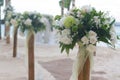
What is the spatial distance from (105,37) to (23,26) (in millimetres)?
3012

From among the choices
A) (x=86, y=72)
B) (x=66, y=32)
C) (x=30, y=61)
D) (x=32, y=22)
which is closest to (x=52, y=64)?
(x=32, y=22)

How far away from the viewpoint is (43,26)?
5.88 metres

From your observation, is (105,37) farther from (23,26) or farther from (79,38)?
(23,26)

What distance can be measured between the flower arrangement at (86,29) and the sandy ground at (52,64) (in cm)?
309

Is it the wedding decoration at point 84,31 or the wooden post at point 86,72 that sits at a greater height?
the wedding decoration at point 84,31

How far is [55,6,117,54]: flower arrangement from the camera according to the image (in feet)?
9.58

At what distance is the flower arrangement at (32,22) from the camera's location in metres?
5.76

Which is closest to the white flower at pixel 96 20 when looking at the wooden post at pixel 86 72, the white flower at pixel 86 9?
the white flower at pixel 86 9

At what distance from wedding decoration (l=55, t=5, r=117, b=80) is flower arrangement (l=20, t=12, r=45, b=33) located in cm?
269

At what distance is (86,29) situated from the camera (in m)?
2.97

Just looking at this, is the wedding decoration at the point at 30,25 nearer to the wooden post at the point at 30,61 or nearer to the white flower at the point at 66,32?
the wooden post at the point at 30,61

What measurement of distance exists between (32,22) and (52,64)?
2168 millimetres

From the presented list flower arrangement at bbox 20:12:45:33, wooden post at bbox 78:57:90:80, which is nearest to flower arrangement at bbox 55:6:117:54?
wooden post at bbox 78:57:90:80

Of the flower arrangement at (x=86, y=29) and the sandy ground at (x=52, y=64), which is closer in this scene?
the flower arrangement at (x=86, y=29)
